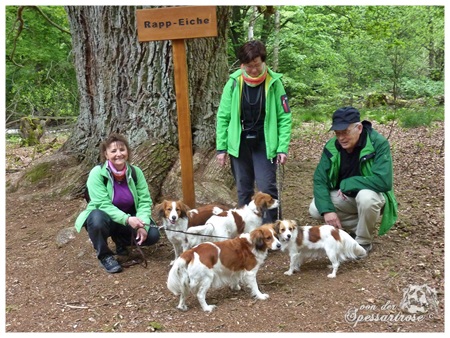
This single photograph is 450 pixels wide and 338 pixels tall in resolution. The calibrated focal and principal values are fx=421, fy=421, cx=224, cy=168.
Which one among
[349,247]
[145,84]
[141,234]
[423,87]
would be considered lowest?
[349,247]

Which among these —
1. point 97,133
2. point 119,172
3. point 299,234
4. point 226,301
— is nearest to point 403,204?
point 299,234

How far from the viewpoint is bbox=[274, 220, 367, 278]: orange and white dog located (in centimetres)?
437

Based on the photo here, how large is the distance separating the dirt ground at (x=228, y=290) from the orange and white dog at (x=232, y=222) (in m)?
0.45

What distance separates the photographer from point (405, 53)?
37.5ft

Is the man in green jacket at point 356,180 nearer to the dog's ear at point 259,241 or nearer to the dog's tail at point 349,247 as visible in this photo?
the dog's tail at point 349,247

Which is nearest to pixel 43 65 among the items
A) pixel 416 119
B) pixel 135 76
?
pixel 135 76

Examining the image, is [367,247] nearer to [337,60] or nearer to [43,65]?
[43,65]

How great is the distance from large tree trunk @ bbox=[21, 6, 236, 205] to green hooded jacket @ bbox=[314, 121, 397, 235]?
5.96 feet

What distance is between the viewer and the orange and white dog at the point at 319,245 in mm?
4367

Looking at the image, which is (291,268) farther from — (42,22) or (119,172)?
(42,22)

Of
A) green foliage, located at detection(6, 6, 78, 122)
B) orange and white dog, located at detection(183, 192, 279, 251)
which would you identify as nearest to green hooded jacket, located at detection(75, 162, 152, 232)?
orange and white dog, located at detection(183, 192, 279, 251)

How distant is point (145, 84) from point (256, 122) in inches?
79.5

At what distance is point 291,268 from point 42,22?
11.6 meters

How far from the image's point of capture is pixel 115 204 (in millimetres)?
4629
